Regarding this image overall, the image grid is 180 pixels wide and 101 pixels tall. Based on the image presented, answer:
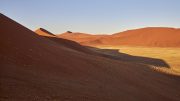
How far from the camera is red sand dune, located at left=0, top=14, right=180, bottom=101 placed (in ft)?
38.8

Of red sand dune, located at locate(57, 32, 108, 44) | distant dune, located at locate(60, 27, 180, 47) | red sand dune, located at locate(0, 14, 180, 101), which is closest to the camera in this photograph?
red sand dune, located at locate(0, 14, 180, 101)

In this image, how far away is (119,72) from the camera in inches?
806

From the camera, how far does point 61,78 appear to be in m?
14.8

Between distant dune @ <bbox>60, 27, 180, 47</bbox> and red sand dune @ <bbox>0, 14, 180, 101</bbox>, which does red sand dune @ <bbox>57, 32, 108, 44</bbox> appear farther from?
red sand dune @ <bbox>0, 14, 180, 101</bbox>

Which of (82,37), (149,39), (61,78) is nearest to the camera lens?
(61,78)

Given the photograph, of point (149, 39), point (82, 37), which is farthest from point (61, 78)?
point (82, 37)

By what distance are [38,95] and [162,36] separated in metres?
81.5

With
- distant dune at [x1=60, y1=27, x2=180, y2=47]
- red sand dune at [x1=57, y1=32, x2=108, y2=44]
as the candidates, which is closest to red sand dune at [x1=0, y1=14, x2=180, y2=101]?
distant dune at [x1=60, y1=27, x2=180, y2=47]

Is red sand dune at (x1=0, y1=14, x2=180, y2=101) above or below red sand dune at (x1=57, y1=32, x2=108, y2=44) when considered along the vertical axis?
below

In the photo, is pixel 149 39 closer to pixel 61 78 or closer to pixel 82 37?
pixel 82 37

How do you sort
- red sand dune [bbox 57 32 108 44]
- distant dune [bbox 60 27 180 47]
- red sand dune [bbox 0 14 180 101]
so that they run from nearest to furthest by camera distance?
red sand dune [bbox 0 14 180 101] < distant dune [bbox 60 27 180 47] < red sand dune [bbox 57 32 108 44]

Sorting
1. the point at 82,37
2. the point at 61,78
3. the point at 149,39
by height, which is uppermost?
the point at 82,37

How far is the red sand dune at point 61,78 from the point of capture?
11.8m

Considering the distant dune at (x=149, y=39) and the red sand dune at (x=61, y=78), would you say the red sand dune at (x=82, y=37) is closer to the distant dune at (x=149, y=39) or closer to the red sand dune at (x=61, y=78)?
the distant dune at (x=149, y=39)
